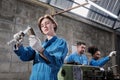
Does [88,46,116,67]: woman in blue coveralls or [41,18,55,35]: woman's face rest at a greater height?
[41,18,55,35]: woman's face

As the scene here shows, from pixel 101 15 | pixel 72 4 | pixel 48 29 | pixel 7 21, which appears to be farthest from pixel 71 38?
pixel 48 29

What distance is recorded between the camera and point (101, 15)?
5984 mm

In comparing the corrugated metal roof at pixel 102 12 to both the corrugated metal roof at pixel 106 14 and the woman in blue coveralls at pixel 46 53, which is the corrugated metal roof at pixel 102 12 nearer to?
the corrugated metal roof at pixel 106 14

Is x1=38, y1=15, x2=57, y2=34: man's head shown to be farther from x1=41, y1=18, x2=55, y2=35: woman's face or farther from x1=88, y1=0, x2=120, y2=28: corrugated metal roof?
x1=88, y1=0, x2=120, y2=28: corrugated metal roof

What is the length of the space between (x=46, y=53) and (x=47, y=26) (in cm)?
30

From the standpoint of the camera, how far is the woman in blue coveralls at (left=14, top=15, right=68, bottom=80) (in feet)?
4.10

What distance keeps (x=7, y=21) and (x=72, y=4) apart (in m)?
2.00

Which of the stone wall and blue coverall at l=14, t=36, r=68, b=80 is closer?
blue coverall at l=14, t=36, r=68, b=80

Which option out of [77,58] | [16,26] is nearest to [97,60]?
[77,58]

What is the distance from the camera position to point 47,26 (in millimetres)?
1490

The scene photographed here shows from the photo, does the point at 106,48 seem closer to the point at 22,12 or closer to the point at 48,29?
the point at 22,12

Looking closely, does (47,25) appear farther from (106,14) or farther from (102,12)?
(106,14)

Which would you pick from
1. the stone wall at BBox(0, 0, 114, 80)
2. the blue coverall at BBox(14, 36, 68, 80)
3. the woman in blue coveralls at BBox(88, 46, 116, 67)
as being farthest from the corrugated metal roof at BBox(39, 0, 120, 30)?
the blue coverall at BBox(14, 36, 68, 80)

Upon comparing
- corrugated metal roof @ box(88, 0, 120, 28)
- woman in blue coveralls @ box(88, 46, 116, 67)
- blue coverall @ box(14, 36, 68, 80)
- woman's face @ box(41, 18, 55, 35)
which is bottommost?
woman in blue coveralls @ box(88, 46, 116, 67)
